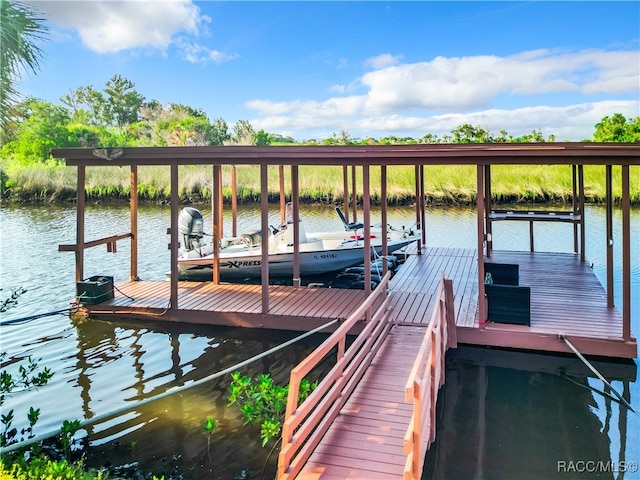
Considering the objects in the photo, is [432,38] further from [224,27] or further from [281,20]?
[224,27]

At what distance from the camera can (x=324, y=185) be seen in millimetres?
25672

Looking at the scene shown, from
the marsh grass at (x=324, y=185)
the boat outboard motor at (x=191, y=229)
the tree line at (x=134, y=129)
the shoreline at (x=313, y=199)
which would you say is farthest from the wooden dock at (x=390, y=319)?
the marsh grass at (x=324, y=185)

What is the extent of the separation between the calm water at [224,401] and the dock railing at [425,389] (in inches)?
21.4

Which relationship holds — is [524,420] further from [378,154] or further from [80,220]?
[80,220]

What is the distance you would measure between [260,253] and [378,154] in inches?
185

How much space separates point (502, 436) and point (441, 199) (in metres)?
20.7

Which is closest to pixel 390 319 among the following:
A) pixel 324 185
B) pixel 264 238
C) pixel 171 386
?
pixel 264 238

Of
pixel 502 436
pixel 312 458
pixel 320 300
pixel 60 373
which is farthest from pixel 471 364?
pixel 60 373

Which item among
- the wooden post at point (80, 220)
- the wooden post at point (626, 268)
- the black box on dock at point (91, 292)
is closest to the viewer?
the wooden post at point (626, 268)

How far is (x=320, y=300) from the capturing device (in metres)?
8.74

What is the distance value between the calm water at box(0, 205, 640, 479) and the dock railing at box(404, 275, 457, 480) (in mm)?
544

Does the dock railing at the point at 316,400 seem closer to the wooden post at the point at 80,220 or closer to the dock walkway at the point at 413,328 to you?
the dock walkway at the point at 413,328

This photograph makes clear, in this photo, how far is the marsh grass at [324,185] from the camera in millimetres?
24062


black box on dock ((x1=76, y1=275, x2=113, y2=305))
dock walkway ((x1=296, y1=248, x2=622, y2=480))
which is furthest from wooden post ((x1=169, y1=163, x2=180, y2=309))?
dock walkway ((x1=296, y1=248, x2=622, y2=480))
